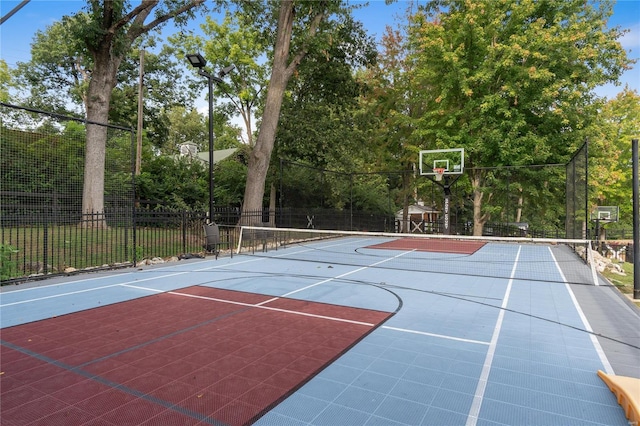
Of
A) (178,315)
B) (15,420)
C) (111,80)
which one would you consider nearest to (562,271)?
(178,315)

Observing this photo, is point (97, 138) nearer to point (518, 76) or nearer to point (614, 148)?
point (518, 76)

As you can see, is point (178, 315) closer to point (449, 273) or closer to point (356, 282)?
point (356, 282)

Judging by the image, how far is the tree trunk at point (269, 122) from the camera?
1619 centimetres

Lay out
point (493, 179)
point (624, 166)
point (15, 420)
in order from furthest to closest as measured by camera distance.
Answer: point (624, 166)
point (493, 179)
point (15, 420)

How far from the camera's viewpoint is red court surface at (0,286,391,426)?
2.82m

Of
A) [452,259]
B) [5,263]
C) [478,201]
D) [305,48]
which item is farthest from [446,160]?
[5,263]

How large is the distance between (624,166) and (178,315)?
3480 cm

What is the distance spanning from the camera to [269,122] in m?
16.3

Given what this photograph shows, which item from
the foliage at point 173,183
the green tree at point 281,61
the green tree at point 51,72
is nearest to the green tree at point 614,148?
the green tree at point 281,61

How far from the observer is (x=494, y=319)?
5195 mm

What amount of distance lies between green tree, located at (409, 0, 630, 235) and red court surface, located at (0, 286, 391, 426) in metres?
16.8

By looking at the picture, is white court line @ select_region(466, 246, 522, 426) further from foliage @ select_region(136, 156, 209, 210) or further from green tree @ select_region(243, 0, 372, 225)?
foliage @ select_region(136, 156, 209, 210)

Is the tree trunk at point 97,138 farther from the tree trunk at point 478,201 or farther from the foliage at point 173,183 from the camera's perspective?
the tree trunk at point 478,201

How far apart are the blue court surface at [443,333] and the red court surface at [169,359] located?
0.32 metres
